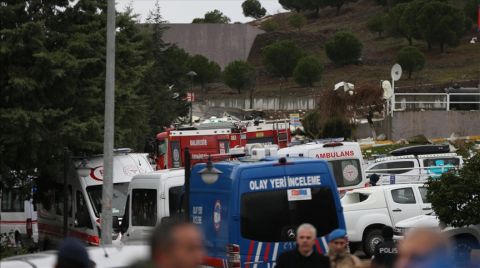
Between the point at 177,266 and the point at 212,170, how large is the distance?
9.47 metres

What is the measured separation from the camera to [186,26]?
11794 cm

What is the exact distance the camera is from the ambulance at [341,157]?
988 inches

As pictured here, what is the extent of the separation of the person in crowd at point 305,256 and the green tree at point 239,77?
86.6m

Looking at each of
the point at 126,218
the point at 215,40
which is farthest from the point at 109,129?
the point at 215,40

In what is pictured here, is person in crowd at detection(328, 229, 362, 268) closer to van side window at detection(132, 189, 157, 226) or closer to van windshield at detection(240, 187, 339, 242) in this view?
van windshield at detection(240, 187, 339, 242)

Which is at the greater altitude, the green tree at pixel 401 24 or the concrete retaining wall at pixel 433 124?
the green tree at pixel 401 24

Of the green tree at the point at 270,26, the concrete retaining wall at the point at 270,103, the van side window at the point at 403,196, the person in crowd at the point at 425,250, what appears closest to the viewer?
the person in crowd at the point at 425,250

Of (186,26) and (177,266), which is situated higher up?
(186,26)

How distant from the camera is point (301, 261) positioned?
974 centimetres

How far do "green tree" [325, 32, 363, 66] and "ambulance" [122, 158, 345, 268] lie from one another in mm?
85303

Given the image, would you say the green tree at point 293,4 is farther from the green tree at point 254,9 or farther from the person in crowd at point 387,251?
the person in crowd at point 387,251

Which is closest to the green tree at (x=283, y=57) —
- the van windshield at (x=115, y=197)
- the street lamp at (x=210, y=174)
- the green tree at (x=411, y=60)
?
the green tree at (x=411, y=60)

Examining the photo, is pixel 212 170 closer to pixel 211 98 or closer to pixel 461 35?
pixel 211 98

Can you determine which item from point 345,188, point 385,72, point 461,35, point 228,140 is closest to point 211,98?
point 385,72
